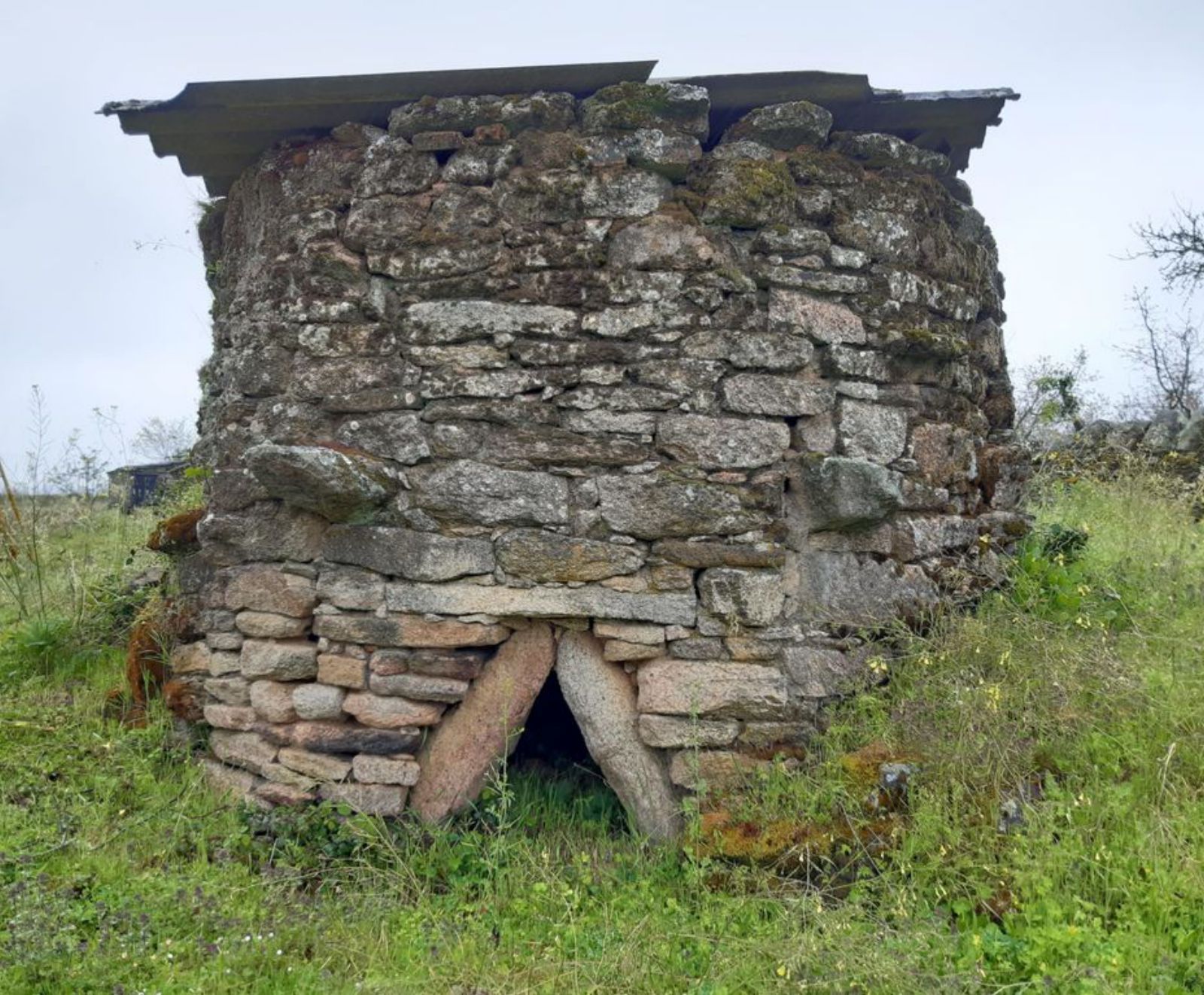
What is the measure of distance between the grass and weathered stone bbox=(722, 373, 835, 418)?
3.50 ft

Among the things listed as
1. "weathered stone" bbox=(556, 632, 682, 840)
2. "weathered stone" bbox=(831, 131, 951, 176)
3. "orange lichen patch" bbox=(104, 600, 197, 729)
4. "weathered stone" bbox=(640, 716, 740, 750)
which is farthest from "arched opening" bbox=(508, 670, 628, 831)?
Answer: "weathered stone" bbox=(831, 131, 951, 176)

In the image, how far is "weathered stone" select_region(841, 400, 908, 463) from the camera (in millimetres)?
4004

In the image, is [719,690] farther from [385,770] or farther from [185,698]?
[185,698]

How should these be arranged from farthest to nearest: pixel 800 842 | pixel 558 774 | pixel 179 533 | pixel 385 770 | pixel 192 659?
pixel 558 774 → pixel 179 533 → pixel 192 659 → pixel 385 770 → pixel 800 842

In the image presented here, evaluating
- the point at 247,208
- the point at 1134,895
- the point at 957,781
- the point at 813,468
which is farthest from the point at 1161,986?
the point at 247,208

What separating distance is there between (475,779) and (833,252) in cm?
258

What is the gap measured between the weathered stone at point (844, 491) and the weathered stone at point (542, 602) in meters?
0.64

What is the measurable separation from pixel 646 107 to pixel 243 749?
3105 mm

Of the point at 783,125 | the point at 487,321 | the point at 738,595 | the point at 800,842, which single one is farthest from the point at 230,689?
the point at 783,125

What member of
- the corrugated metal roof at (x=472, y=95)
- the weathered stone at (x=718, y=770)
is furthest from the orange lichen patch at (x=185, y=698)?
the corrugated metal roof at (x=472, y=95)

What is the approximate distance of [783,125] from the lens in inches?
159

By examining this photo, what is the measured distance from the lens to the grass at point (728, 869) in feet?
9.29

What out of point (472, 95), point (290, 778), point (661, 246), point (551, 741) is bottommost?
point (551, 741)

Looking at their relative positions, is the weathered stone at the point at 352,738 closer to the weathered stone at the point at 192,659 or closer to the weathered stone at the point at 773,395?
the weathered stone at the point at 192,659
